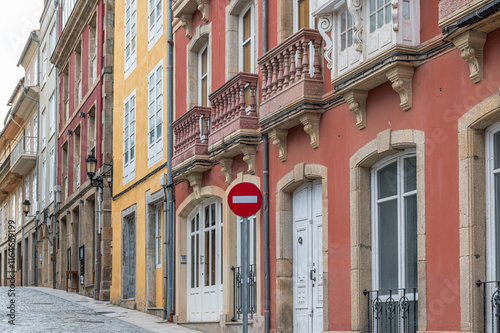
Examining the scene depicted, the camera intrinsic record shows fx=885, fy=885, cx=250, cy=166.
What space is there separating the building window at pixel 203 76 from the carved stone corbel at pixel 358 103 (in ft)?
23.0

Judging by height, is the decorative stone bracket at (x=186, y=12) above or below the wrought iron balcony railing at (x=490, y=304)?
above

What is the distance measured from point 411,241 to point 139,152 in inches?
507

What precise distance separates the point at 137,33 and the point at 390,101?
13.6 m

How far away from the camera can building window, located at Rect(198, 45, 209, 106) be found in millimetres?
18047

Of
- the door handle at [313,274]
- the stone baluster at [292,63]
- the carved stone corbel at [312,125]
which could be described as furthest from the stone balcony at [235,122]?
the door handle at [313,274]

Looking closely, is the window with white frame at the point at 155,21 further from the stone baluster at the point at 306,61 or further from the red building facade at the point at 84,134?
the stone baluster at the point at 306,61

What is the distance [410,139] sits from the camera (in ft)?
33.1

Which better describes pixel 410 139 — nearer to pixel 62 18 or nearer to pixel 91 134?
pixel 91 134

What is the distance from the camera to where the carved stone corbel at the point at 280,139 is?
13465 mm

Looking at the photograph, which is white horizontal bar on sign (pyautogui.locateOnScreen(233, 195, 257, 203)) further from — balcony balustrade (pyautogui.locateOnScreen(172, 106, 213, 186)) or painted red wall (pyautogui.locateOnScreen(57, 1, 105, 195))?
painted red wall (pyautogui.locateOnScreen(57, 1, 105, 195))

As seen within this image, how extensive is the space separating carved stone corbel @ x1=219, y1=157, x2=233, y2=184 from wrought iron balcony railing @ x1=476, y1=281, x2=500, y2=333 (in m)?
7.50

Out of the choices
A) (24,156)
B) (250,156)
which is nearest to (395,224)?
(250,156)

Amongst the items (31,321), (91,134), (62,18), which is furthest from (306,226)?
(62,18)

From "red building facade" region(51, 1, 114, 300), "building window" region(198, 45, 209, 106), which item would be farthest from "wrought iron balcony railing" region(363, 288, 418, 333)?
"red building facade" region(51, 1, 114, 300)
